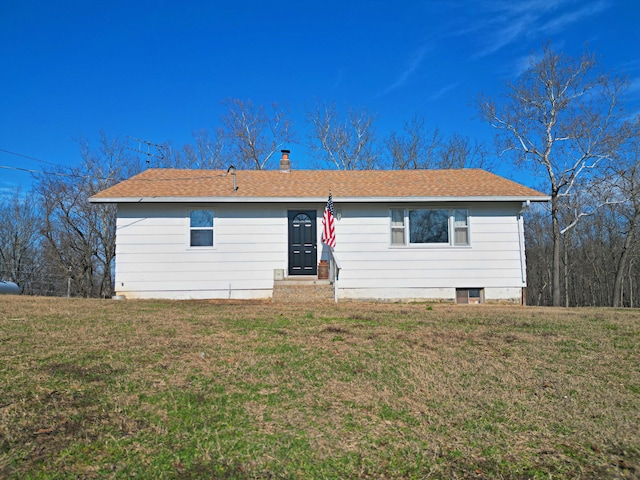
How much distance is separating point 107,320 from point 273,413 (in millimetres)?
4753

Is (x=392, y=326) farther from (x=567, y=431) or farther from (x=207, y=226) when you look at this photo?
(x=207, y=226)

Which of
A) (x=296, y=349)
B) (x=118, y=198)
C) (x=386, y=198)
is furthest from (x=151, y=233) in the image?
(x=296, y=349)

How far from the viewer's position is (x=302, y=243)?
13.0 meters

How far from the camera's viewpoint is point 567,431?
3.56 metres

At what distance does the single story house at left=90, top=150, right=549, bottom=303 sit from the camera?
41.6 feet

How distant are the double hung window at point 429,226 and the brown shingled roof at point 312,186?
0.57 meters

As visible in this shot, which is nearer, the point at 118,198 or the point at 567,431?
the point at 567,431

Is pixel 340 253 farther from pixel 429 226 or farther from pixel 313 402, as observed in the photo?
pixel 313 402

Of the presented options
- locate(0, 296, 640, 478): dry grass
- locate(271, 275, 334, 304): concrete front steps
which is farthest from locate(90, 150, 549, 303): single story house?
locate(0, 296, 640, 478): dry grass

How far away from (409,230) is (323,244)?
240 centimetres

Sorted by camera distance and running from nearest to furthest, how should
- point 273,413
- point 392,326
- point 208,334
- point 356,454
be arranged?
point 356,454 < point 273,413 < point 208,334 < point 392,326

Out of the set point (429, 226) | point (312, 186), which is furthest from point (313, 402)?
point (312, 186)

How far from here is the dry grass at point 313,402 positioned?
3.01 meters

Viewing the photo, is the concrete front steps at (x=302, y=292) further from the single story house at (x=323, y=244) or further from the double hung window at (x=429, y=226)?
the double hung window at (x=429, y=226)
